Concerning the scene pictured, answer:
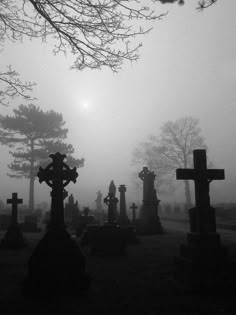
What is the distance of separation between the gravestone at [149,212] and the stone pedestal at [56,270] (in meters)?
10.3

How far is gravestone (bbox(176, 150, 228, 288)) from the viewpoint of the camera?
5.07 m

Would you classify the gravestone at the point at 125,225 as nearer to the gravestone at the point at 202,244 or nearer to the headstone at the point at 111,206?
the headstone at the point at 111,206

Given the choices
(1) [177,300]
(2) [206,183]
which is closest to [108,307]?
(1) [177,300]

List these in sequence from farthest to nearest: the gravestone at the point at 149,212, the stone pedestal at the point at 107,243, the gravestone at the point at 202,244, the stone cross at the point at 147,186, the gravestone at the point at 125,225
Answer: the stone cross at the point at 147,186 < the gravestone at the point at 149,212 < the gravestone at the point at 125,225 < the stone pedestal at the point at 107,243 < the gravestone at the point at 202,244

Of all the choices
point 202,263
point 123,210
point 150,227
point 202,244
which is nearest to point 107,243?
point 202,244

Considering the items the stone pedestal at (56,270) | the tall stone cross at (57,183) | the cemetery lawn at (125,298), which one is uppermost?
the tall stone cross at (57,183)

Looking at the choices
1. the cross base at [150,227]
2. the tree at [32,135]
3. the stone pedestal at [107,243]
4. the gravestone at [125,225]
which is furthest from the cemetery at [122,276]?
the tree at [32,135]

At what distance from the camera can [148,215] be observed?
1555 centimetres

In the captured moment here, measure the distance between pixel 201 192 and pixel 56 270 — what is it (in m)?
3.17

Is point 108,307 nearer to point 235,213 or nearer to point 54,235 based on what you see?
point 54,235

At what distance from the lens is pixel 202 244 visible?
5449mm

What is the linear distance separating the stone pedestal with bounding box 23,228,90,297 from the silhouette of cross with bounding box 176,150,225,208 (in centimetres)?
261

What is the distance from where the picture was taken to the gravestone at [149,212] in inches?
594

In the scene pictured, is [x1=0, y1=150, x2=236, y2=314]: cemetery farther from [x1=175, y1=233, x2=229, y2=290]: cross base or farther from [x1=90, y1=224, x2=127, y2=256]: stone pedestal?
[x1=90, y1=224, x2=127, y2=256]: stone pedestal
